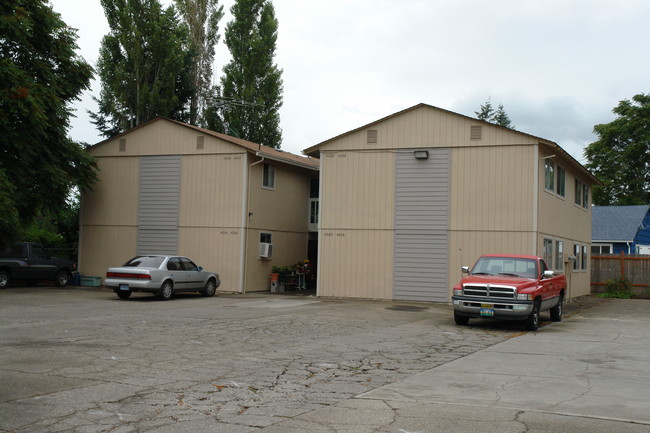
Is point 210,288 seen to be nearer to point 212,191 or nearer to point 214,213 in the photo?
point 214,213

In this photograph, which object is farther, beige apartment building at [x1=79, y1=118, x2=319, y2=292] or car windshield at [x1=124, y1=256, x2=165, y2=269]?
beige apartment building at [x1=79, y1=118, x2=319, y2=292]

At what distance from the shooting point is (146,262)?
2167 cm

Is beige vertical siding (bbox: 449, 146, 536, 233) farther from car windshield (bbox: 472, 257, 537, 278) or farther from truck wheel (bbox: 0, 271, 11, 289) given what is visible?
truck wheel (bbox: 0, 271, 11, 289)

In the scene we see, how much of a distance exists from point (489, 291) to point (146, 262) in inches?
446

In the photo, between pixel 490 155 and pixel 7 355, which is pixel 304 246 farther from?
pixel 7 355

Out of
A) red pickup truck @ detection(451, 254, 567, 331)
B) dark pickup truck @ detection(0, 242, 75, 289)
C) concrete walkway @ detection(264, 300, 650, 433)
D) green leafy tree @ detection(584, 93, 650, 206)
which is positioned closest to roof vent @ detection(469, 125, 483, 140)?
red pickup truck @ detection(451, 254, 567, 331)

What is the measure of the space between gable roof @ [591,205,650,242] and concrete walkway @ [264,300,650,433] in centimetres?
2866

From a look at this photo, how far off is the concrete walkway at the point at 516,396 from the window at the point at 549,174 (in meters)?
10.8

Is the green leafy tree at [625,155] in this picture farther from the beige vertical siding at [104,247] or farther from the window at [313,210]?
the beige vertical siding at [104,247]

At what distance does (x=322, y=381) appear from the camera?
8.91 meters

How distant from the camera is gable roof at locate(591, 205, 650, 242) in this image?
39531 millimetres

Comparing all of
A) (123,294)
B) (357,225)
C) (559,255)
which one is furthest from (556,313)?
(123,294)

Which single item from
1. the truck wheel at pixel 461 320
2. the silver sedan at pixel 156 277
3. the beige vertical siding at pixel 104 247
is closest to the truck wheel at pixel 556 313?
the truck wheel at pixel 461 320

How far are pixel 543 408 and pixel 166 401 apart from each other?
163 inches
